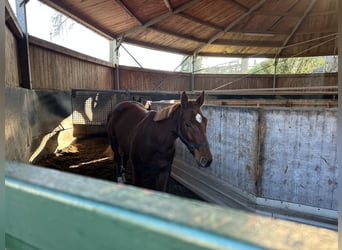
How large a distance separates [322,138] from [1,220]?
210 centimetres

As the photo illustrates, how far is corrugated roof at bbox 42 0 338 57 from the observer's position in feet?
20.1

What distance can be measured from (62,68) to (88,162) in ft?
7.24

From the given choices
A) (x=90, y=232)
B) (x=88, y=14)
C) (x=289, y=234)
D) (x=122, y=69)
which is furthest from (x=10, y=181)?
(x=122, y=69)

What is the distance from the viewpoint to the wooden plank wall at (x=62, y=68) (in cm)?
366

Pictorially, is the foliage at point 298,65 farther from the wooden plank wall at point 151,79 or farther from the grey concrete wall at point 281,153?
the grey concrete wall at point 281,153

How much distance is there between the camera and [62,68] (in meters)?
4.52

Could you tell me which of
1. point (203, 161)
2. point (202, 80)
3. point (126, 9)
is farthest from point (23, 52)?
point (202, 80)

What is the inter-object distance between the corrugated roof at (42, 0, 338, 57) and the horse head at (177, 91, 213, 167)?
454 cm

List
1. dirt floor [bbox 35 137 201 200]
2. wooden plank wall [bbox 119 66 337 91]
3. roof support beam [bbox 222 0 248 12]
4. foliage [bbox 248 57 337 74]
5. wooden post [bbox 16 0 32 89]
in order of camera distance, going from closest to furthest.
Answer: dirt floor [bbox 35 137 201 200] < wooden post [bbox 16 0 32 89] < roof support beam [bbox 222 0 248 12] < wooden plank wall [bbox 119 66 337 91] < foliage [bbox 248 57 337 74]

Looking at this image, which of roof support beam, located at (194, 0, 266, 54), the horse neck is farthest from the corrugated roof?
the horse neck

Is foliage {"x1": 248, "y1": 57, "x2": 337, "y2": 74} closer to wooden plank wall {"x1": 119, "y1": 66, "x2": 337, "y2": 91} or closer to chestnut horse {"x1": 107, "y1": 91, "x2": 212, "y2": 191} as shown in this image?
wooden plank wall {"x1": 119, "y1": 66, "x2": 337, "y2": 91}

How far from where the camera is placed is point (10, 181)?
0.49 m

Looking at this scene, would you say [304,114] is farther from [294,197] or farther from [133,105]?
[133,105]

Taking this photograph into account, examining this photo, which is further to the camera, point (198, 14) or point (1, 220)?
point (198, 14)
